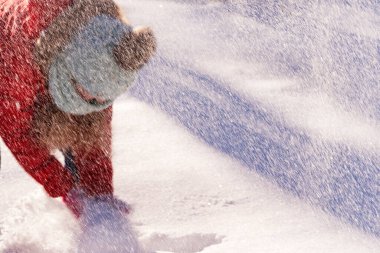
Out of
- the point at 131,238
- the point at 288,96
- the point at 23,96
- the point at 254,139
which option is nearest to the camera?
the point at 23,96

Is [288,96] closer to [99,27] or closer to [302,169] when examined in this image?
[302,169]

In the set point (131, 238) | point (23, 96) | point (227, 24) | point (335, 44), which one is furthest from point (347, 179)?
point (227, 24)

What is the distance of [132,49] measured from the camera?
1.15 m

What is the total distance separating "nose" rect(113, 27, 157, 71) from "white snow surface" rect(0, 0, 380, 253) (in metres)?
0.53

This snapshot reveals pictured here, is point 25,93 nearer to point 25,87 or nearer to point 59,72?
point 25,87

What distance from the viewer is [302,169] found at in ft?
6.03

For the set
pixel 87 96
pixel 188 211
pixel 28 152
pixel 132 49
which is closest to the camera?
pixel 132 49

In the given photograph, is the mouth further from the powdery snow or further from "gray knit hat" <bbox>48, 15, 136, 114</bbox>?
the powdery snow

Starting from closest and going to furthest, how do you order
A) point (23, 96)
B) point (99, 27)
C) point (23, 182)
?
point (99, 27)
point (23, 96)
point (23, 182)

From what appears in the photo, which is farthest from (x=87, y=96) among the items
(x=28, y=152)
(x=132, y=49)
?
(x=28, y=152)

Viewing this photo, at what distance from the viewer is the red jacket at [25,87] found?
1275 mm

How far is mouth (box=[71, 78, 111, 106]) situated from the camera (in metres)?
1.24

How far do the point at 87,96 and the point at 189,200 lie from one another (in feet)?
1.77

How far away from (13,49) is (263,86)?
160 cm
